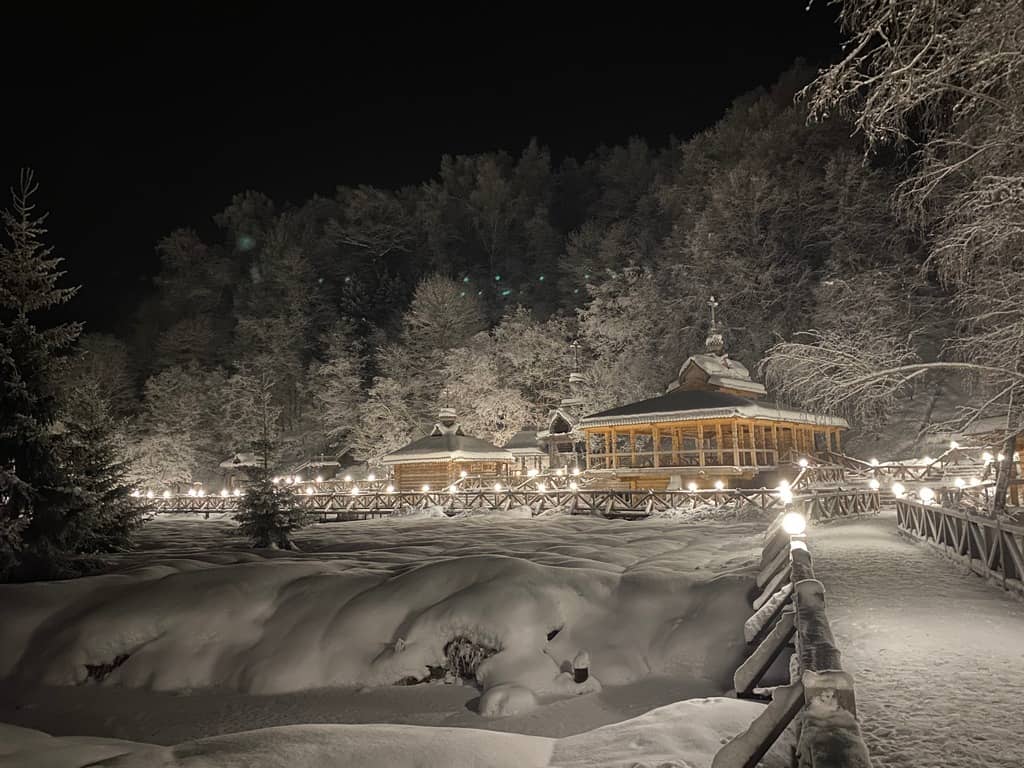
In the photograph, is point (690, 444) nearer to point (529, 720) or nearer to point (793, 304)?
point (793, 304)

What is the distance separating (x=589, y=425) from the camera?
93.7 ft

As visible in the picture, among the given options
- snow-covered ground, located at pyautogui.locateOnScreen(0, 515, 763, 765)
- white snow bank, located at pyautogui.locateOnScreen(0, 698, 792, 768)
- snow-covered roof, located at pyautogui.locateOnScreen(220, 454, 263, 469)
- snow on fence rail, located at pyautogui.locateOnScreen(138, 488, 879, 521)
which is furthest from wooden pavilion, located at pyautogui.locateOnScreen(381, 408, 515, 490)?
white snow bank, located at pyautogui.locateOnScreen(0, 698, 792, 768)

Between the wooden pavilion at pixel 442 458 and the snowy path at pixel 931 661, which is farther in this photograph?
the wooden pavilion at pixel 442 458

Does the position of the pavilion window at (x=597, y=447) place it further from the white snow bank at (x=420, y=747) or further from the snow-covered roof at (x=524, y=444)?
Answer: the white snow bank at (x=420, y=747)

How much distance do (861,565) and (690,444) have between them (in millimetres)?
27934

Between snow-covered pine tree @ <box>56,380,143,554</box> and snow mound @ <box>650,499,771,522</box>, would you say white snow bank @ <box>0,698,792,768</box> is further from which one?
snow mound @ <box>650,499,771,522</box>

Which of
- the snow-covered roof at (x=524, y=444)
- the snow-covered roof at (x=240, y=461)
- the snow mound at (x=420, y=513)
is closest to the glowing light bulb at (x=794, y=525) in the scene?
the snow mound at (x=420, y=513)

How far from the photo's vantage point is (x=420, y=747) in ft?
18.4

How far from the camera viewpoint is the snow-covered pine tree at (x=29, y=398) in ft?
40.1

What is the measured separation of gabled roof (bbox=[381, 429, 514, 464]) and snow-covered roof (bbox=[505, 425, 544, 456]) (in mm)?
2083

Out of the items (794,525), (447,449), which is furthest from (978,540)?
(447,449)

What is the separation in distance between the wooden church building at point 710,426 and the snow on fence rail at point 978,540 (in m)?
11.1

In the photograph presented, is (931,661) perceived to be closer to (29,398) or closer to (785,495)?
(785,495)

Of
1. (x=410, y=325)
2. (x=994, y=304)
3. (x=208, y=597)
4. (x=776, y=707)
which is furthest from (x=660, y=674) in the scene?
(x=410, y=325)
